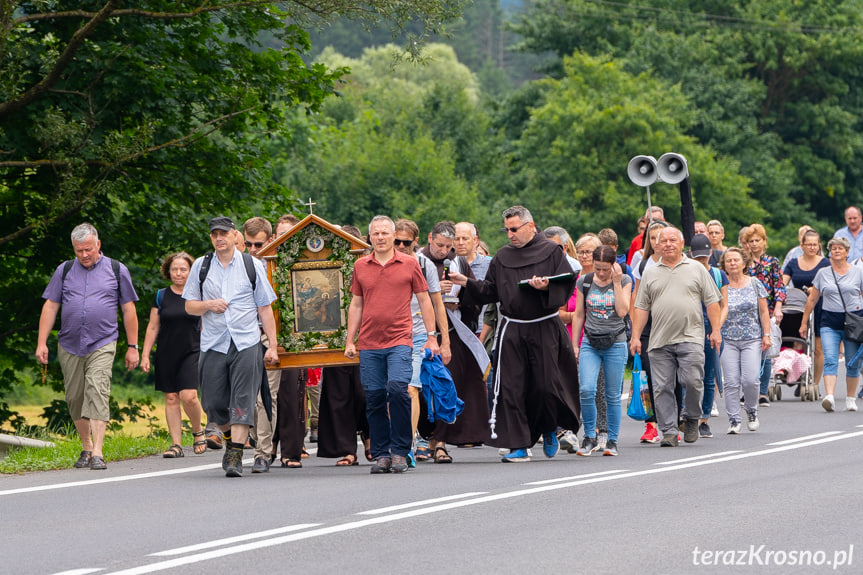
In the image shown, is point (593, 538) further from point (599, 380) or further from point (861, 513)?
point (599, 380)

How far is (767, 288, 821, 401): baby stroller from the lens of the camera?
1936cm

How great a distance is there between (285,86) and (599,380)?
28.2 feet

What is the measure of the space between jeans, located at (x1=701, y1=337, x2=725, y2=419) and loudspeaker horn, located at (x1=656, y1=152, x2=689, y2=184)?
2466 millimetres

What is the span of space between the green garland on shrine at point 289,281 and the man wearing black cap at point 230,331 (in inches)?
25.6

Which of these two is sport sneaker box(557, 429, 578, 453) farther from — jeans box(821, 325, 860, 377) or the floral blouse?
jeans box(821, 325, 860, 377)

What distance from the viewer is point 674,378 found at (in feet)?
47.0

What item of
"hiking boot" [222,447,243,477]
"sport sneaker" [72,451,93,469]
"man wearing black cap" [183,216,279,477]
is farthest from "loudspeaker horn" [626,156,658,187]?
"sport sneaker" [72,451,93,469]

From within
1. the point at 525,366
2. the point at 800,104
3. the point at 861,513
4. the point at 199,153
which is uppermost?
the point at 800,104

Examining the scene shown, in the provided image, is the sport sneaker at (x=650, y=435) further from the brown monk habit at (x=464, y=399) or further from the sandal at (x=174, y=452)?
the sandal at (x=174, y=452)

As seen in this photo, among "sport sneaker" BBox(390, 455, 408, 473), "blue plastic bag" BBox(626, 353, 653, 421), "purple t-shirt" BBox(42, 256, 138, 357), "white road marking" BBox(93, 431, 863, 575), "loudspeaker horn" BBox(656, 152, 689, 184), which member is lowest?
"white road marking" BBox(93, 431, 863, 575)

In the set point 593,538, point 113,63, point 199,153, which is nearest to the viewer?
point 593,538

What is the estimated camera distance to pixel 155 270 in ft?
67.6

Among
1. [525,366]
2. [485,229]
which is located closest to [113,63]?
[525,366]

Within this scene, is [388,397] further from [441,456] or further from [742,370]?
[742,370]
